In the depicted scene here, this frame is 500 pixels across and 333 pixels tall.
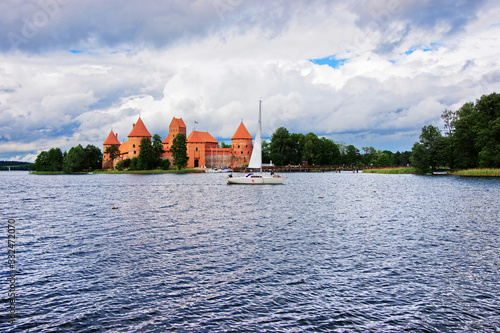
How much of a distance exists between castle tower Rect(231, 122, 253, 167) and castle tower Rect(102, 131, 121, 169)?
154 feet

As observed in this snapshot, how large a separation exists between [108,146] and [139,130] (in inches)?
821

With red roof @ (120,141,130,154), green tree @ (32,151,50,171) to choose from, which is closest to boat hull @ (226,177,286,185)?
red roof @ (120,141,130,154)

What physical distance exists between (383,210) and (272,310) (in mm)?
20100

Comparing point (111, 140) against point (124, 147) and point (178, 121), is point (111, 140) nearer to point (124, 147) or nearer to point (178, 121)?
point (124, 147)

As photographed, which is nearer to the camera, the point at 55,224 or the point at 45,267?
the point at 45,267

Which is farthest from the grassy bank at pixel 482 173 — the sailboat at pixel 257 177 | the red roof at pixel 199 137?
the red roof at pixel 199 137

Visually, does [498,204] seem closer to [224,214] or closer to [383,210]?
[383,210]

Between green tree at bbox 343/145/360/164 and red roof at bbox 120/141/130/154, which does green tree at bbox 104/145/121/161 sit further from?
green tree at bbox 343/145/360/164

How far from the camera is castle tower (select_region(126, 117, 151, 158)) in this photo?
124 meters

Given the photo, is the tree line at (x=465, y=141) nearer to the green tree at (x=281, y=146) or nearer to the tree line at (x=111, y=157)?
the green tree at (x=281, y=146)

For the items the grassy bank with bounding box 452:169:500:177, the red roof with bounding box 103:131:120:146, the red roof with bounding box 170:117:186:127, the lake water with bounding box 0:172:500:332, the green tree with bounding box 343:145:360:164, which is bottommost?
the lake water with bounding box 0:172:500:332

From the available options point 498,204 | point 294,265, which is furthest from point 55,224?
point 498,204

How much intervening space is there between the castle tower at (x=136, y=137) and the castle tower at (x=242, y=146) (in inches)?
1294

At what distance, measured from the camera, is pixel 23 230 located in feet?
62.7
